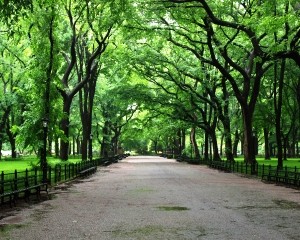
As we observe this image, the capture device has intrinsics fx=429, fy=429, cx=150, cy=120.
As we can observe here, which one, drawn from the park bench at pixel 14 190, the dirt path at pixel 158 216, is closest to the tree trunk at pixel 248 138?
the dirt path at pixel 158 216

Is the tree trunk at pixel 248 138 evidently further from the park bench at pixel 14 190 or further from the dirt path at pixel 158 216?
the park bench at pixel 14 190

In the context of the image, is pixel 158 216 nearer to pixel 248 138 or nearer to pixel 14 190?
pixel 14 190

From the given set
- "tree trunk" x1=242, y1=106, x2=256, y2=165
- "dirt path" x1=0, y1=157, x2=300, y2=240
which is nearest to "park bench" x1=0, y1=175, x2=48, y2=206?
"dirt path" x1=0, y1=157, x2=300, y2=240

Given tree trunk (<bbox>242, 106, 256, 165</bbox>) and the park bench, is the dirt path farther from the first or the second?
tree trunk (<bbox>242, 106, 256, 165</bbox>)

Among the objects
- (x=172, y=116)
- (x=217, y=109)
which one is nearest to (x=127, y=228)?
(x=217, y=109)

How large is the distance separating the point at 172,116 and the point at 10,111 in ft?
71.2

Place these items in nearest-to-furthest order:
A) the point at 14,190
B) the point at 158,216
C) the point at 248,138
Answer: the point at 158,216 < the point at 14,190 < the point at 248,138

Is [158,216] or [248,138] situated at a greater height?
[248,138]

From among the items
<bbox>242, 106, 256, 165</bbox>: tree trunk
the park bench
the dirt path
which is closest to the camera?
the dirt path

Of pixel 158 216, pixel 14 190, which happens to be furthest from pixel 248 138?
pixel 158 216

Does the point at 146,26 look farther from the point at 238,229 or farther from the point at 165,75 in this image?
the point at 238,229

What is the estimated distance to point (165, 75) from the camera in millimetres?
46812

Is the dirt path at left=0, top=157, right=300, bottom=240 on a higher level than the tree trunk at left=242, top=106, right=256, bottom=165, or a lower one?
lower

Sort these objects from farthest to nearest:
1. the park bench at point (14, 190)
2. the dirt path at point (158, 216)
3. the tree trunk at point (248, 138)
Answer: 1. the tree trunk at point (248, 138)
2. the park bench at point (14, 190)
3. the dirt path at point (158, 216)
